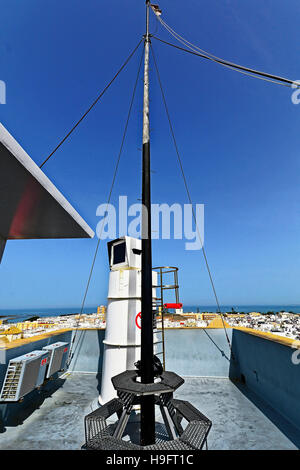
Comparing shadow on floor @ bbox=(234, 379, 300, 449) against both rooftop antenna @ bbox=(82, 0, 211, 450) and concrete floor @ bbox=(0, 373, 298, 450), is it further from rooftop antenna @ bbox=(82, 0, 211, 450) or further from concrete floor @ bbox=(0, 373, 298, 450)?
rooftop antenna @ bbox=(82, 0, 211, 450)

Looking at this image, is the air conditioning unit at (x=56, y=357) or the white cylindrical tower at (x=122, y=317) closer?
the white cylindrical tower at (x=122, y=317)

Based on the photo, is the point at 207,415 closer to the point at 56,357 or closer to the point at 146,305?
the point at 146,305

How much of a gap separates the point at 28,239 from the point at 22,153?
9.46ft

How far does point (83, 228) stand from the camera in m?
4.02

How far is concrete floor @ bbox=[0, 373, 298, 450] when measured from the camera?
14.7 ft

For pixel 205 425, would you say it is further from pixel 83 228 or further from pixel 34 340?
pixel 34 340

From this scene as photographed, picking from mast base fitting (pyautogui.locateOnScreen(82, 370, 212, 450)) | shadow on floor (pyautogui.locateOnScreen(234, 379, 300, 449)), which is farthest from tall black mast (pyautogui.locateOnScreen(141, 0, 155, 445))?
shadow on floor (pyautogui.locateOnScreen(234, 379, 300, 449))

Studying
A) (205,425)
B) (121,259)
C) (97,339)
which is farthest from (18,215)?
(97,339)

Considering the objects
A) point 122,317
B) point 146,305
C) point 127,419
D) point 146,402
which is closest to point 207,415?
point 127,419

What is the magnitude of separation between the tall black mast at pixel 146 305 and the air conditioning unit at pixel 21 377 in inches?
146

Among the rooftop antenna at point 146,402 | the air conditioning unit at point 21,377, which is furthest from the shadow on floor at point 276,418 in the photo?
the air conditioning unit at point 21,377

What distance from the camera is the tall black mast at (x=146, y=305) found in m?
3.30

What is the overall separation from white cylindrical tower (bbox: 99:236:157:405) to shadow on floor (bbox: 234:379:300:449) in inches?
154

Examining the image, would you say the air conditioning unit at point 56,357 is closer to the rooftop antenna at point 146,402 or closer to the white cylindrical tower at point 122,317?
the white cylindrical tower at point 122,317
